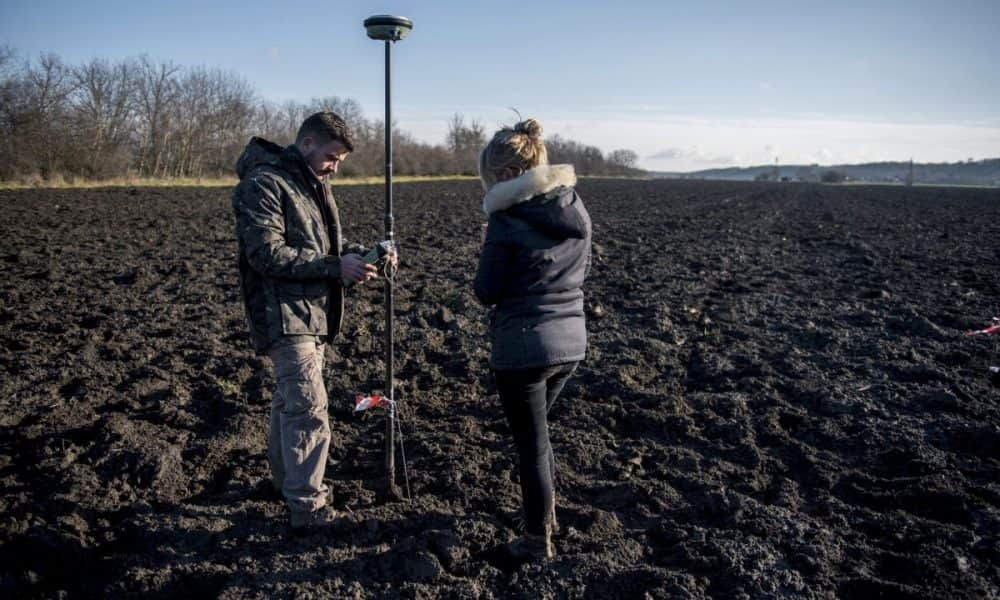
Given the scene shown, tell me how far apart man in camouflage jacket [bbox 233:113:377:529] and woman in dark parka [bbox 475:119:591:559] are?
77 centimetres

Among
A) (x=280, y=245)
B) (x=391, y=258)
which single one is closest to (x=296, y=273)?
(x=280, y=245)

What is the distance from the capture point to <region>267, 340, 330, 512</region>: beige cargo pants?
11.8 ft

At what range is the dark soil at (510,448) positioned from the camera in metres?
3.54

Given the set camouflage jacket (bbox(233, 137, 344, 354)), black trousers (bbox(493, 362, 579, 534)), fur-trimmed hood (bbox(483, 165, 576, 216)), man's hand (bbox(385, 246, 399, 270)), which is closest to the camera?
fur-trimmed hood (bbox(483, 165, 576, 216))

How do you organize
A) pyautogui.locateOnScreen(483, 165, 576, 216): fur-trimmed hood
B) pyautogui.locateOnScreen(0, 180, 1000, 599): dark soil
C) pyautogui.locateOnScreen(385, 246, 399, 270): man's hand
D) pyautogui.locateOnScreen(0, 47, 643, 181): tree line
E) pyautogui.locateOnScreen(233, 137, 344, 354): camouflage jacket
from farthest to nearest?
pyautogui.locateOnScreen(0, 47, 643, 181): tree line
pyautogui.locateOnScreen(385, 246, 399, 270): man's hand
pyautogui.locateOnScreen(0, 180, 1000, 599): dark soil
pyautogui.locateOnScreen(233, 137, 344, 354): camouflage jacket
pyautogui.locateOnScreen(483, 165, 576, 216): fur-trimmed hood

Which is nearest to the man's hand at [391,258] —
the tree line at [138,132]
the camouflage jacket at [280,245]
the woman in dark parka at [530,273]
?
the camouflage jacket at [280,245]

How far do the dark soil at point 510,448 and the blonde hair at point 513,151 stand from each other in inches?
76.1

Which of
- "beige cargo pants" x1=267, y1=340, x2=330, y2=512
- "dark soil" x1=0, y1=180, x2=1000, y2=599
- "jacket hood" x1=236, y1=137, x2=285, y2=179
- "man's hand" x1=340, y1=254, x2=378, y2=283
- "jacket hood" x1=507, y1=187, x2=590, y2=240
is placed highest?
"jacket hood" x1=236, y1=137, x2=285, y2=179

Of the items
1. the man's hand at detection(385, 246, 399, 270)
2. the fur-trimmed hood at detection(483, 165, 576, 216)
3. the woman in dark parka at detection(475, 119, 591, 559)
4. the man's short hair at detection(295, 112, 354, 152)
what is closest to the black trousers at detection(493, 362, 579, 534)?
the woman in dark parka at detection(475, 119, 591, 559)

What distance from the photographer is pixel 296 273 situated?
345 cm

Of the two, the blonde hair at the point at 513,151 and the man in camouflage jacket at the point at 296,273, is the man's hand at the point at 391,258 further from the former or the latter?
the blonde hair at the point at 513,151

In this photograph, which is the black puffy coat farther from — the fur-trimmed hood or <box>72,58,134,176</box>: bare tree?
<box>72,58,134,176</box>: bare tree

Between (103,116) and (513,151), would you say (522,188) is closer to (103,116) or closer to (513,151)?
(513,151)

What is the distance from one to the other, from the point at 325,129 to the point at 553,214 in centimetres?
126
